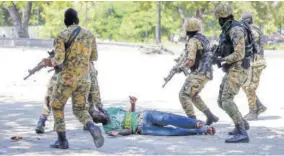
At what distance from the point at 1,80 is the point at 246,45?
12.5 meters

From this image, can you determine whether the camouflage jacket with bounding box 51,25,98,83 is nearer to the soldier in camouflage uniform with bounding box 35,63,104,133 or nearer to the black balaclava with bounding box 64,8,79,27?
the black balaclava with bounding box 64,8,79,27

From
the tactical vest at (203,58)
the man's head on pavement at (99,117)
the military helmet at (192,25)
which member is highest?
the military helmet at (192,25)

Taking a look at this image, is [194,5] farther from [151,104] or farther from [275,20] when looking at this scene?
[151,104]

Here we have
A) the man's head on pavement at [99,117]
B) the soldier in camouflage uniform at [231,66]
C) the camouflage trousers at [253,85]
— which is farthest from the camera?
the camouflage trousers at [253,85]

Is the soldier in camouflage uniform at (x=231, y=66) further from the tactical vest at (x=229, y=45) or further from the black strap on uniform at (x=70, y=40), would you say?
the black strap on uniform at (x=70, y=40)

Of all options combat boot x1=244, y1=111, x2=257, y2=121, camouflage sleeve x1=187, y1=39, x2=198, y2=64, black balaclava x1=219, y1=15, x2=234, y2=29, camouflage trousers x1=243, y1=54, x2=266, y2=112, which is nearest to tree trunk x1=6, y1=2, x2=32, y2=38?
camouflage trousers x1=243, y1=54, x2=266, y2=112

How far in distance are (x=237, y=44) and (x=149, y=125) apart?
167cm

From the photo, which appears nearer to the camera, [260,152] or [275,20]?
[260,152]

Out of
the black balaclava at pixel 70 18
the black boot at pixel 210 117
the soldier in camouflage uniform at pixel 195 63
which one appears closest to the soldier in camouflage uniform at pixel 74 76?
the black balaclava at pixel 70 18

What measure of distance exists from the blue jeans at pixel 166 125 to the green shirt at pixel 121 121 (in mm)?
132

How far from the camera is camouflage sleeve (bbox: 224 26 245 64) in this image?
27.0 feet

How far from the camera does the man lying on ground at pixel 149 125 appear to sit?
8.70 m

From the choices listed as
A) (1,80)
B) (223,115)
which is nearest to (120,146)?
(223,115)

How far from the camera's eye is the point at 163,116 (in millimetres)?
8617
